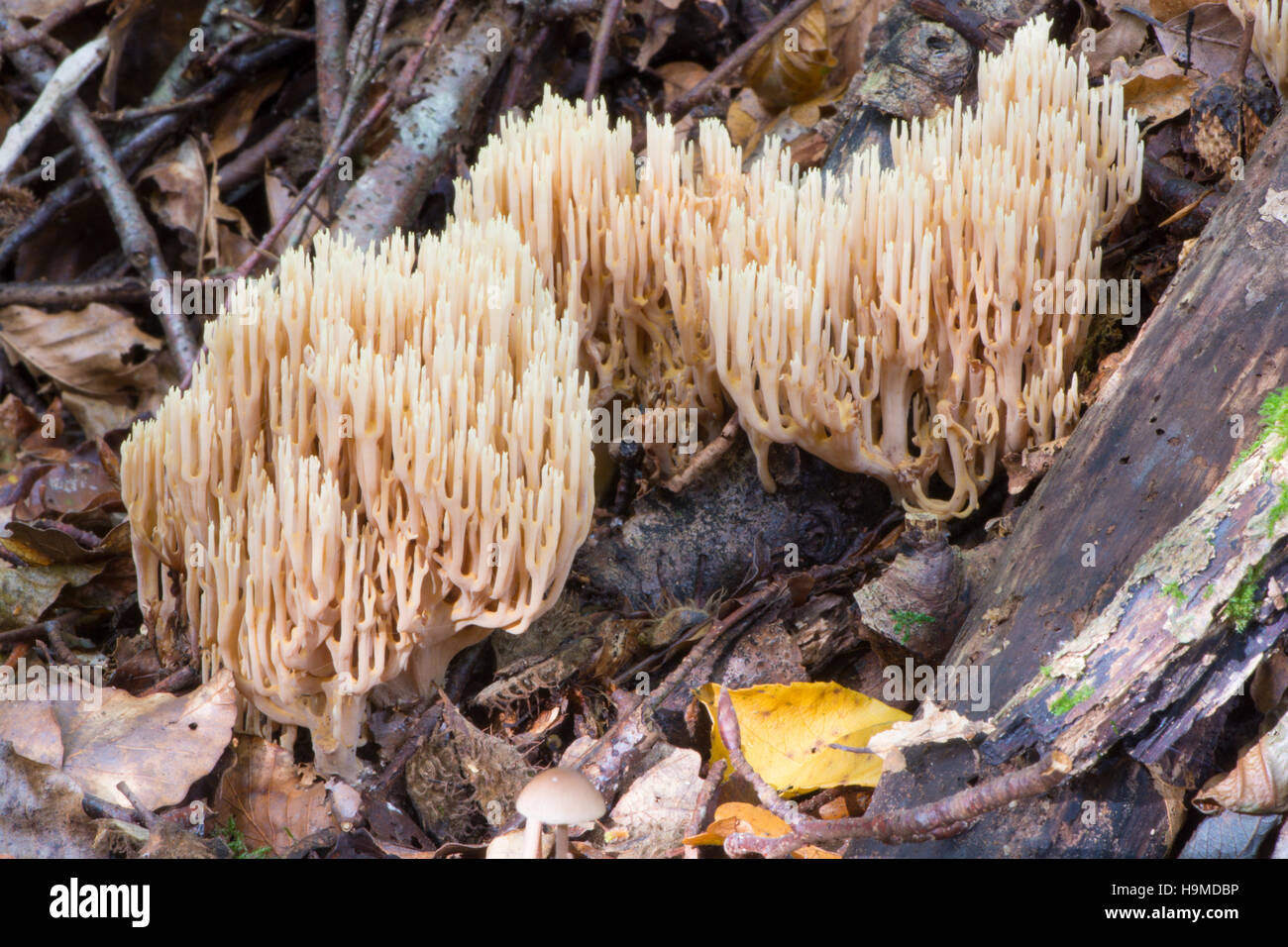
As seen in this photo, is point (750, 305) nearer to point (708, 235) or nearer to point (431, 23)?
point (708, 235)

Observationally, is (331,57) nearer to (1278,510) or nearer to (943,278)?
(943,278)

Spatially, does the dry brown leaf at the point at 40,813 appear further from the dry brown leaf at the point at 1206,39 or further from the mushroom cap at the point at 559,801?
the dry brown leaf at the point at 1206,39

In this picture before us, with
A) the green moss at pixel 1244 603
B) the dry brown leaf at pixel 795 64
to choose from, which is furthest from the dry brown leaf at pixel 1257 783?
the dry brown leaf at pixel 795 64

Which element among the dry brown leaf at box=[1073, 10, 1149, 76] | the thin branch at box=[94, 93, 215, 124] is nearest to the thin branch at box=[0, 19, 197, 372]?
the thin branch at box=[94, 93, 215, 124]
